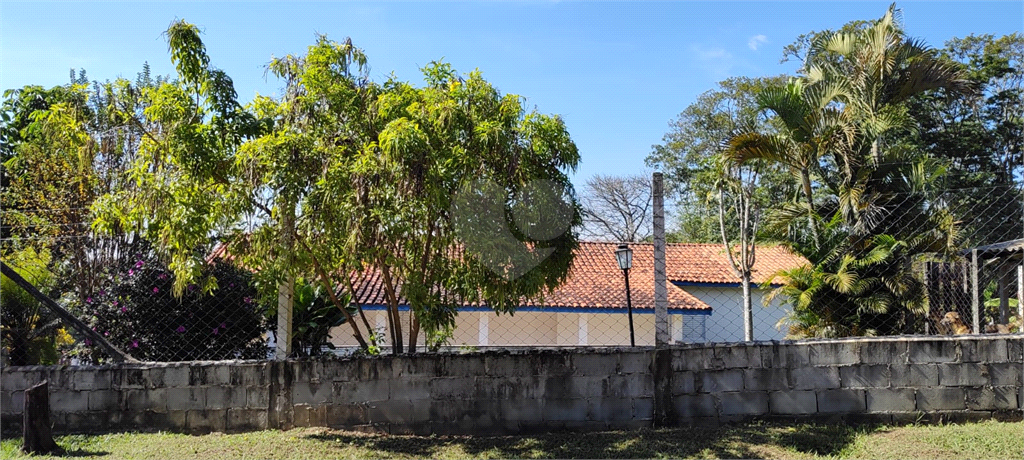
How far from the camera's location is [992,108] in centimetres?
2611

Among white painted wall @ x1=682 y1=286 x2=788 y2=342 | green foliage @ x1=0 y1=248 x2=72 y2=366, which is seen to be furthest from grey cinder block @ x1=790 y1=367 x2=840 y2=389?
white painted wall @ x1=682 y1=286 x2=788 y2=342

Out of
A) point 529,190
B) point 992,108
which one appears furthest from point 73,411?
point 992,108

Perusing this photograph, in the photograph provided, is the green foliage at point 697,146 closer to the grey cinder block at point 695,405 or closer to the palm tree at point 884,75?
the palm tree at point 884,75

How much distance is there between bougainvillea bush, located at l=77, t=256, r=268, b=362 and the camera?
20.8ft

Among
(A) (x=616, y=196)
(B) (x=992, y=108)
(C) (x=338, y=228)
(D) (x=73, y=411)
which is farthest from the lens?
(A) (x=616, y=196)

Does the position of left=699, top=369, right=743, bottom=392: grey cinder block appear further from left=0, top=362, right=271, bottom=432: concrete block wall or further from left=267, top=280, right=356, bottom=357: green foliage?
left=267, top=280, right=356, bottom=357: green foliage

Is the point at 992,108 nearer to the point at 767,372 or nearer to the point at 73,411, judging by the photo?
the point at 767,372

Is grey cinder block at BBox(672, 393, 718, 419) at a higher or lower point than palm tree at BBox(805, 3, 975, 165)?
Result: lower

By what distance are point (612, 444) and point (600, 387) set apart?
1.54 feet

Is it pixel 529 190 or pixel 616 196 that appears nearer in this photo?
pixel 529 190

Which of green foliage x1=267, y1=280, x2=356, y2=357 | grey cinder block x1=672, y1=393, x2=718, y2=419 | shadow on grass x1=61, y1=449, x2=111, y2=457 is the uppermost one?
green foliage x1=267, y1=280, x2=356, y2=357

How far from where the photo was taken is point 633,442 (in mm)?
4984

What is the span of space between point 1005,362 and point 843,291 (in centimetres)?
210

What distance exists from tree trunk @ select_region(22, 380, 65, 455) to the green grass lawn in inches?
4.1
